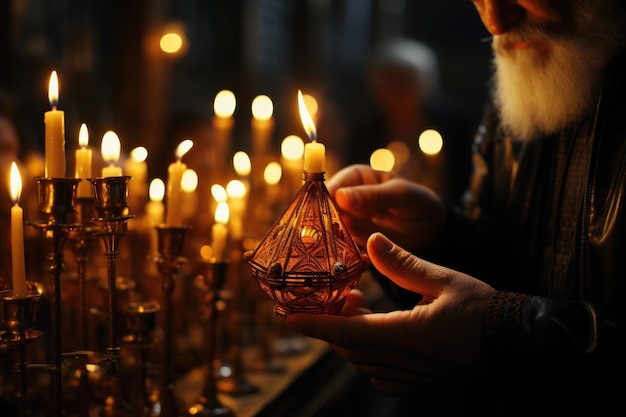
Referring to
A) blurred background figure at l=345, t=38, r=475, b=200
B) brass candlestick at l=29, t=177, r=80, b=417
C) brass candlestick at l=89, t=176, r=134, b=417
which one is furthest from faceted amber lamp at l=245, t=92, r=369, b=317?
blurred background figure at l=345, t=38, r=475, b=200

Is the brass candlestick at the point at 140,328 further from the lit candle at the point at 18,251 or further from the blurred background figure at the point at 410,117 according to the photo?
the blurred background figure at the point at 410,117

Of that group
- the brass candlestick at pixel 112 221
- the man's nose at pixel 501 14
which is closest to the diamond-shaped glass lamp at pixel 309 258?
the brass candlestick at pixel 112 221

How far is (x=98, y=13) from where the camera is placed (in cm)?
535

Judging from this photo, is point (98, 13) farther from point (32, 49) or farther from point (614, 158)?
point (614, 158)

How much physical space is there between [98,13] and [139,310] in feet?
13.5

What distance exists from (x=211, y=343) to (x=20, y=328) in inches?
32.5

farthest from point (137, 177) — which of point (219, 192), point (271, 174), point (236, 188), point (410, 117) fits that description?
point (410, 117)

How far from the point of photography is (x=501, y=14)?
198 cm

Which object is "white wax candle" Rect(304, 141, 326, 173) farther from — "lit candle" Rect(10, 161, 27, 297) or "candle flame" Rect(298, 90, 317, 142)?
"lit candle" Rect(10, 161, 27, 297)

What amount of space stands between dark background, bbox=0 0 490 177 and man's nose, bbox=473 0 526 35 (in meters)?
0.50

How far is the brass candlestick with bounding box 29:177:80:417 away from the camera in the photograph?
4.68 feet

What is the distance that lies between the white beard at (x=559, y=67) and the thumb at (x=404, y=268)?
0.88m

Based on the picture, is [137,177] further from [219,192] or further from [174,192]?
[174,192]

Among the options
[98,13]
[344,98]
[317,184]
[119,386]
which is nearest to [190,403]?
[119,386]
